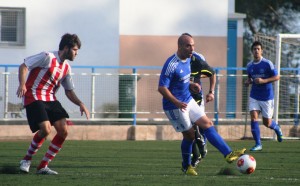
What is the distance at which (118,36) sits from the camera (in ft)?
88.2

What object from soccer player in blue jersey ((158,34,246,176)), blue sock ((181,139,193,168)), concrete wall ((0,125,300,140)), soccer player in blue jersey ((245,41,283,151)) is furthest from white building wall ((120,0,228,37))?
soccer player in blue jersey ((158,34,246,176))

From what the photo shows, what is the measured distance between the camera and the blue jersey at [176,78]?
40.7 feet

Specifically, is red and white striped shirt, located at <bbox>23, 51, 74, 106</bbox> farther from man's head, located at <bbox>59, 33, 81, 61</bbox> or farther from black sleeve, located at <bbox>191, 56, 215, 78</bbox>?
black sleeve, located at <bbox>191, 56, 215, 78</bbox>

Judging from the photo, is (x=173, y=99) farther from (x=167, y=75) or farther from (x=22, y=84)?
(x=22, y=84)

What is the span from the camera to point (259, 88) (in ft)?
62.5

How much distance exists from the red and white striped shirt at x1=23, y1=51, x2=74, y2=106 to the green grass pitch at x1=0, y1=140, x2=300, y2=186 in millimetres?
1049

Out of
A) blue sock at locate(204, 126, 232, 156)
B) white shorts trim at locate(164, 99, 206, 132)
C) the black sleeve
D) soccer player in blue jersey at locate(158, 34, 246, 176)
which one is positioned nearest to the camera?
blue sock at locate(204, 126, 232, 156)

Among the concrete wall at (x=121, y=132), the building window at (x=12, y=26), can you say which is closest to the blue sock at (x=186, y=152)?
the concrete wall at (x=121, y=132)

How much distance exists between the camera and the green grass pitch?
11477 mm

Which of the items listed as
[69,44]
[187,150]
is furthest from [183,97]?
[69,44]

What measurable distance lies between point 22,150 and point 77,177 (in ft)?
19.8

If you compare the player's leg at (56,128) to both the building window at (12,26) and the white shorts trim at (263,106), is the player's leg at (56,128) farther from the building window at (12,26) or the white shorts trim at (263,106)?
the building window at (12,26)

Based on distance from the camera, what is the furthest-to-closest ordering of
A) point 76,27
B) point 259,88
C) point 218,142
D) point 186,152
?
1. point 76,27
2. point 259,88
3. point 186,152
4. point 218,142

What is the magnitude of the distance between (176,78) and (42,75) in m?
1.80
